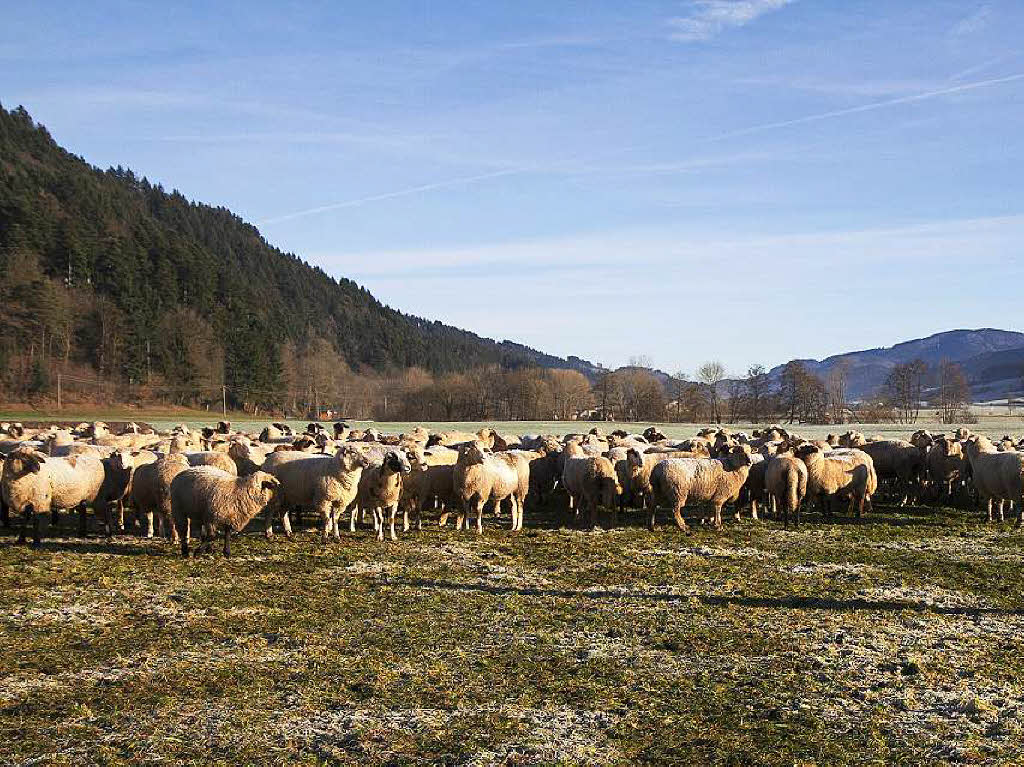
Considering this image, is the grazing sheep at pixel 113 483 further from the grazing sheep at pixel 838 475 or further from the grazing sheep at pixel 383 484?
the grazing sheep at pixel 838 475

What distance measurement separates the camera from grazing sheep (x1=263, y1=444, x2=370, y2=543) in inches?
705

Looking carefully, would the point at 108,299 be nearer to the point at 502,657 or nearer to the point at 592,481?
the point at 592,481

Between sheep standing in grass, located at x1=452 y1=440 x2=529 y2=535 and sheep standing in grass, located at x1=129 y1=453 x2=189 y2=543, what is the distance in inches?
244

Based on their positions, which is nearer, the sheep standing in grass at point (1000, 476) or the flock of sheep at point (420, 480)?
the flock of sheep at point (420, 480)

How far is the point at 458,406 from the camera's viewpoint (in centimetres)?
12481

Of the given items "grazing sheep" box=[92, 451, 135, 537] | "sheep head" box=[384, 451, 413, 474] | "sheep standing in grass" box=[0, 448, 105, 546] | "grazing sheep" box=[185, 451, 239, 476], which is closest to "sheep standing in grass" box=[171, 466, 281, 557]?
"sheep standing in grass" box=[0, 448, 105, 546]

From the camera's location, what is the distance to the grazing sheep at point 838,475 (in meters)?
22.8

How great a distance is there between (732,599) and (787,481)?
9102 millimetres

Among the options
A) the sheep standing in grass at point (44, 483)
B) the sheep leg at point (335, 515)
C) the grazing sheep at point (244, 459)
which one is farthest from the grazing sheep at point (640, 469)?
the sheep standing in grass at point (44, 483)

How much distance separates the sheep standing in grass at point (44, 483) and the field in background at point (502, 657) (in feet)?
2.64

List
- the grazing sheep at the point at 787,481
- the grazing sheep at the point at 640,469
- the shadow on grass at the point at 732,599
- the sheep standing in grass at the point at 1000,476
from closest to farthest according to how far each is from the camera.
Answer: the shadow on grass at the point at 732,599 → the grazing sheep at the point at 787,481 → the sheep standing in grass at the point at 1000,476 → the grazing sheep at the point at 640,469

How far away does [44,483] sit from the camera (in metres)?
Result: 16.3

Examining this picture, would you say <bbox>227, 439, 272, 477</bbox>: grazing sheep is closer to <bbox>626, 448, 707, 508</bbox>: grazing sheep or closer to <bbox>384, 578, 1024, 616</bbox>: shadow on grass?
<bbox>384, 578, 1024, 616</bbox>: shadow on grass

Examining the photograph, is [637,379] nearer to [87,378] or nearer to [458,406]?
[458,406]
